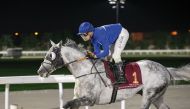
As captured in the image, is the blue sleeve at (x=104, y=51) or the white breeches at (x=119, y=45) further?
the white breeches at (x=119, y=45)

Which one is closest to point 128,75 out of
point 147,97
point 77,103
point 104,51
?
point 147,97

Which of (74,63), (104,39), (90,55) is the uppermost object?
(104,39)

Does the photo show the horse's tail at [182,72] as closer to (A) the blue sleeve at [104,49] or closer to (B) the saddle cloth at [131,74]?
(B) the saddle cloth at [131,74]

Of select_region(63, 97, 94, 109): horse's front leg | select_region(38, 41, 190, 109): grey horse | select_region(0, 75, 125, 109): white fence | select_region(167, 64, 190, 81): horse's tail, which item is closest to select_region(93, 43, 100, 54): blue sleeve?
select_region(38, 41, 190, 109): grey horse

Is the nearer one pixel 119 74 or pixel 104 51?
pixel 104 51

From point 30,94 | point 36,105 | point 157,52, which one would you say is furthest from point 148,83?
point 157,52

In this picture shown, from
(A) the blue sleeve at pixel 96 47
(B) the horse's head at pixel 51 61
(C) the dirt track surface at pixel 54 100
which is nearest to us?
(B) the horse's head at pixel 51 61

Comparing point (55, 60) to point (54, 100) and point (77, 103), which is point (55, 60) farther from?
point (54, 100)

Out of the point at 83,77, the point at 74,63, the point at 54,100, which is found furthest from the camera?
the point at 54,100

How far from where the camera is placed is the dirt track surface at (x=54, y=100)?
10555 millimetres

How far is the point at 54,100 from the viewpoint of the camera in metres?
11.7

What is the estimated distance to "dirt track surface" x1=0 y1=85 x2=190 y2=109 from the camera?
10.6 metres

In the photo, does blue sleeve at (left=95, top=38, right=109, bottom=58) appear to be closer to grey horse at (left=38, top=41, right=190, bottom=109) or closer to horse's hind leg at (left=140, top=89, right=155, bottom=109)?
grey horse at (left=38, top=41, right=190, bottom=109)

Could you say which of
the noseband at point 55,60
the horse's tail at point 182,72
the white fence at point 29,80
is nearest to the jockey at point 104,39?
the noseband at point 55,60
